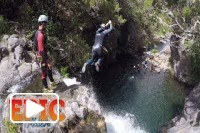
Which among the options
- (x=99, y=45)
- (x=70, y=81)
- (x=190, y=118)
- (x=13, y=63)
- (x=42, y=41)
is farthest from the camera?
(x=70, y=81)

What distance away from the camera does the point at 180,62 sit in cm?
2636

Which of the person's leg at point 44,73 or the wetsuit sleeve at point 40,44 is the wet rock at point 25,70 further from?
the wetsuit sleeve at point 40,44

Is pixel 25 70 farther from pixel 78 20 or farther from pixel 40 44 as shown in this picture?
pixel 78 20

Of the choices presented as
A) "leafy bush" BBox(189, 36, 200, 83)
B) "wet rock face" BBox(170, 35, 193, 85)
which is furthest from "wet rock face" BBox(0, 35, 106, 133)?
"wet rock face" BBox(170, 35, 193, 85)

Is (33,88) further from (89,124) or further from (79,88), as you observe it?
(89,124)

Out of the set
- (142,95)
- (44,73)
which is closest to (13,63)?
(44,73)

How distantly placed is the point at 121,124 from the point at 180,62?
8.07 m

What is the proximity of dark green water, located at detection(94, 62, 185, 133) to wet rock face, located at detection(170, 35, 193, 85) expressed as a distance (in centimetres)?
76

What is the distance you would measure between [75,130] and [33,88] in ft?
9.54

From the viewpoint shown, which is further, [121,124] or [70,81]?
[70,81]

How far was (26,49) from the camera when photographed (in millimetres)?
18516

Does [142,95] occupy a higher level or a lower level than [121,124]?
higher

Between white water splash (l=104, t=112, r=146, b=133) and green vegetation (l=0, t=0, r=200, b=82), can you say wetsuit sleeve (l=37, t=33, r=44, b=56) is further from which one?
white water splash (l=104, t=112, r=146, b=133)

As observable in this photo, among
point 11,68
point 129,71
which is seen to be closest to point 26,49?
point 11,68
